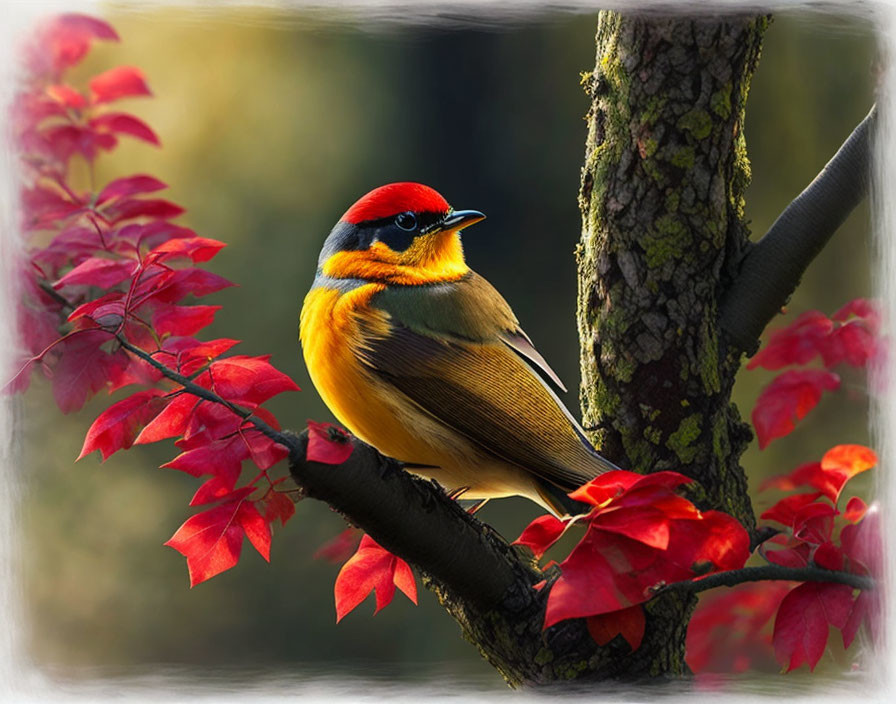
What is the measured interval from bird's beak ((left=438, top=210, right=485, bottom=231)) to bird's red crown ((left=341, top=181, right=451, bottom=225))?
0.03 metres

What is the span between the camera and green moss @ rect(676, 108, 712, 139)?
4.50 feet

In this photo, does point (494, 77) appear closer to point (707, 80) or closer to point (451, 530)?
point (707, 80)

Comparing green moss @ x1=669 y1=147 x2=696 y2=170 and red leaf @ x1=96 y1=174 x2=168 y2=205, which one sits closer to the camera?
green moss @ x1=669 y1=147 x2=696 y2=170

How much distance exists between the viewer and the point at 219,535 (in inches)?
44.7

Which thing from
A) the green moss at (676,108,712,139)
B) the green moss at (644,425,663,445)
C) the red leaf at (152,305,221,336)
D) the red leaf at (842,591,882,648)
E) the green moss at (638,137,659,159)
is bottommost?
the red leaf at (842,591,882,648)

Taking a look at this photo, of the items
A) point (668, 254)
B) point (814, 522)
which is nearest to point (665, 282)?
point (668, 254)

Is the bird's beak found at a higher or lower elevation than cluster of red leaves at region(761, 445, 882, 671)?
higher

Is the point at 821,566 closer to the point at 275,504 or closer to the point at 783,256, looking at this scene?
the point at 783,256

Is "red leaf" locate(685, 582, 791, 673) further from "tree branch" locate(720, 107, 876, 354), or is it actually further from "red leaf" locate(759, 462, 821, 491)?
"tree branch" locate(720, 107, 876, 354)

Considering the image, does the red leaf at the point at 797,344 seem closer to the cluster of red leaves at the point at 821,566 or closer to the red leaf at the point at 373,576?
the cluster of red leaves at the point at 821,566

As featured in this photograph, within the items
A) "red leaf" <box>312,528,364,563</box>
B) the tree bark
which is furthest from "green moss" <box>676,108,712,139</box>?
"red leaf" <box>312,528,364,563</box>

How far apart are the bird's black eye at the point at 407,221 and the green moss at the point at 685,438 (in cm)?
56

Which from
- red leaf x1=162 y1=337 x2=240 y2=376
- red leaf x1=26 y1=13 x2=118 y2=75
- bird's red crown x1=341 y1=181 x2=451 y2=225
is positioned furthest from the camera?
bird's red crown x1=341 y1=181 x2=451 y2=225

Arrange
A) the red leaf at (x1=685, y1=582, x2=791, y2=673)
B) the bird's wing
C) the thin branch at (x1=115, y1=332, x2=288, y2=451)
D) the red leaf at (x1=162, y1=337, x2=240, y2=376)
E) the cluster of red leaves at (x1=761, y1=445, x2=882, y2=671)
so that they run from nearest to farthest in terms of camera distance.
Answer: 1. the thin branch at (x1=115, y1=332, x2=288, y2=451)
2. the cluster of red leaves at (x1=761, y1=445, x2=882, y2=671)
3. the red leaf at (x1=162, y1=337, x2=240, y2=376)
4. the bird's wing
5. the red leaf at (x1=685, y1=582, x2=791, y2=673)
